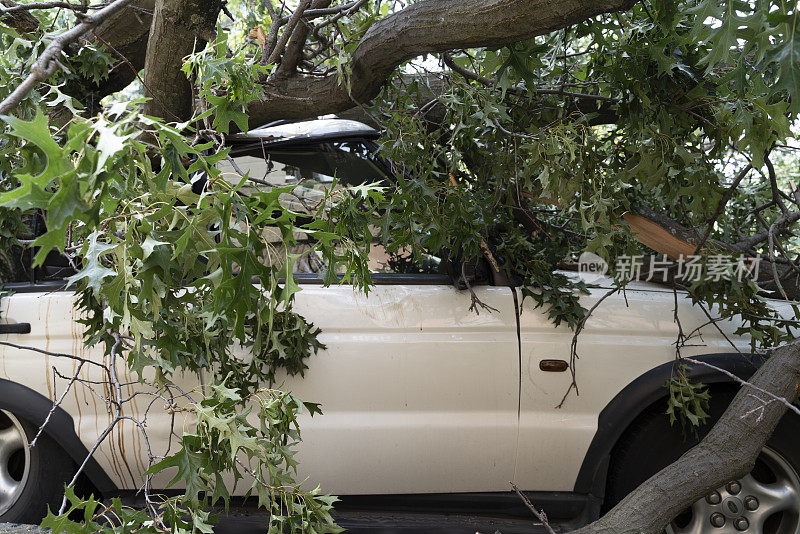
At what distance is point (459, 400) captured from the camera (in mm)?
2967

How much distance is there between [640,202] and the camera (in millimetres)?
3457

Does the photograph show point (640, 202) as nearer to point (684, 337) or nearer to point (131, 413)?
point (684, 337)

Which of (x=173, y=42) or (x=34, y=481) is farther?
(x=34, y=481)

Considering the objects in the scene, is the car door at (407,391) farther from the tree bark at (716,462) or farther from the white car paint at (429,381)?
the tree bark at (716,462)

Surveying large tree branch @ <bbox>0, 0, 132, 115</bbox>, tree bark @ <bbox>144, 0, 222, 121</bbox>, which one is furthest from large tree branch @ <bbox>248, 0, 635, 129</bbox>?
large tree branch @ <bbox>0, 0, 132, 115</bbox>

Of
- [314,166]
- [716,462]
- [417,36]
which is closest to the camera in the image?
[716,462]

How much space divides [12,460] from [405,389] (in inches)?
72.5

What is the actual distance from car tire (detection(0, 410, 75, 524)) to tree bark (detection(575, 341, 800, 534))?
2.23 m

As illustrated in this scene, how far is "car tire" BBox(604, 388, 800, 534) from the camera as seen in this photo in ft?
9.43

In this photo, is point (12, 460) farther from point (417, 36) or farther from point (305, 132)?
point (417, 36)

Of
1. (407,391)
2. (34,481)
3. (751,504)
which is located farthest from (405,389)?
(34,481)

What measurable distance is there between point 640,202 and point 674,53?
1.02 metres

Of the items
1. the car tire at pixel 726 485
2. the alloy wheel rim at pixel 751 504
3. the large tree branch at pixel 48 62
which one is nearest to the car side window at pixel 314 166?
the large tree branch at pixel 48 62

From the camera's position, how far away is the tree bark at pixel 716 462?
224 centimetres
